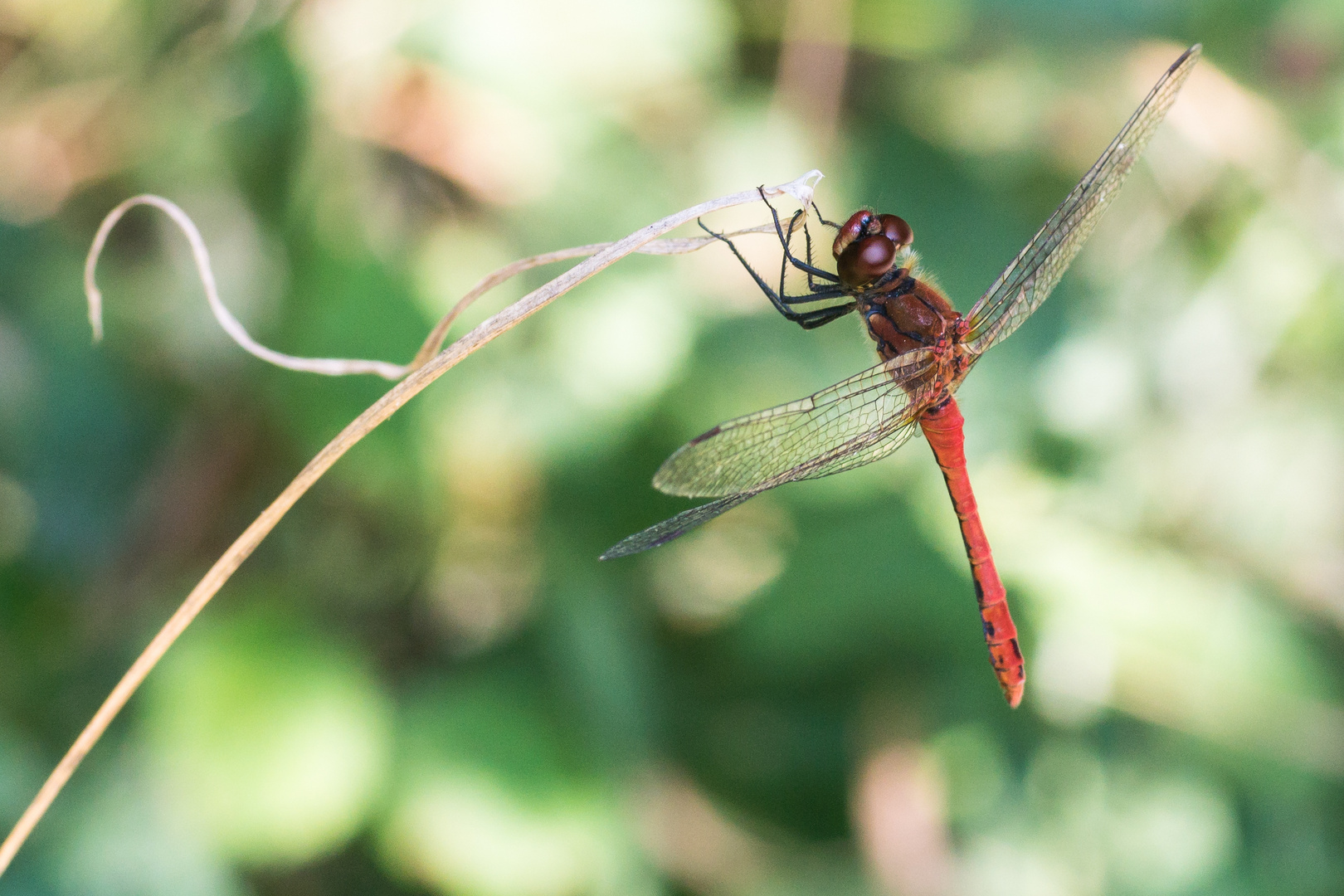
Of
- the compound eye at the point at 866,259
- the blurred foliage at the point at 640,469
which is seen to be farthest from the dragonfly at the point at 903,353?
the blurred foliage at the point at 640,469

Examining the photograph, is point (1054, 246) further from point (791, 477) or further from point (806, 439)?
point (791, 477)

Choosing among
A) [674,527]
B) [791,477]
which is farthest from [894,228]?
→ [674,527]

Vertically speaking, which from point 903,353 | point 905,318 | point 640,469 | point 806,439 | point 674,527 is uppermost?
point 640,469

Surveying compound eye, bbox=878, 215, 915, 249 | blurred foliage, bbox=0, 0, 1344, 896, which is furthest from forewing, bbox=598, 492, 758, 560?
blurred foliage, bbox=0, 0, 1344, 896

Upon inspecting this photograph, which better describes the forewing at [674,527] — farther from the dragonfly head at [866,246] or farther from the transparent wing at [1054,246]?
the transparent wing at [1054,246]

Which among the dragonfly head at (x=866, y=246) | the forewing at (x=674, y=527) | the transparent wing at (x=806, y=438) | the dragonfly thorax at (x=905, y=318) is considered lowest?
the forewing at (x=674, y=527)

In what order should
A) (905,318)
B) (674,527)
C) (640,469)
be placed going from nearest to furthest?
(674,527)
(905,318)
(640,469)
